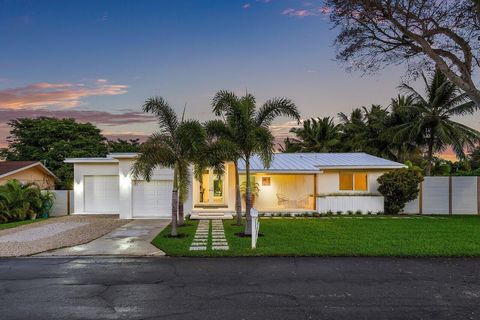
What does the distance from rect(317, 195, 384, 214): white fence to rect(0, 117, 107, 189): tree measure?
27096 mm

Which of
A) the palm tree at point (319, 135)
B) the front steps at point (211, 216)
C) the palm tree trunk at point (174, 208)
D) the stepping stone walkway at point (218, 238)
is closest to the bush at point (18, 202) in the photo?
the front steps at point (211, 216)

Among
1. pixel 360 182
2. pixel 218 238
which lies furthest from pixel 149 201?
pixel 360 182

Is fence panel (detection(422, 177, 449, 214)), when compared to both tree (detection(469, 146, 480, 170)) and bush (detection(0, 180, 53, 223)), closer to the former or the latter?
bush (detection(0, 180, 53, 223))

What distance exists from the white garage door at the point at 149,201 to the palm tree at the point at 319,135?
20.4m

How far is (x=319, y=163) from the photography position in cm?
2167

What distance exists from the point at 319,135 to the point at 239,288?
31.1 meters

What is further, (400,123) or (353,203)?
(400,123)

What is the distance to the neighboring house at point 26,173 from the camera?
22.2 metres

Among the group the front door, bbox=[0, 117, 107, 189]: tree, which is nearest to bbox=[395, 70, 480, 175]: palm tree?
the front door

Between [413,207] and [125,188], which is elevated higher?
[125,188]

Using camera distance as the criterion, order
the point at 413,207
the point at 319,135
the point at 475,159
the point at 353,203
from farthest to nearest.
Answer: the point at 475,159 < the point at 319,135 < the point at 413,207 < the point at 353,203

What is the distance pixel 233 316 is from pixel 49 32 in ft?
56.5

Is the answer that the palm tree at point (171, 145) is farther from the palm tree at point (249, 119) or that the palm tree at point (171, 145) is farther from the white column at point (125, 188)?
the white column at point (125, 188)

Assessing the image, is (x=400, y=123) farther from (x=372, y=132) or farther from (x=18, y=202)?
(x=18, y=202)
